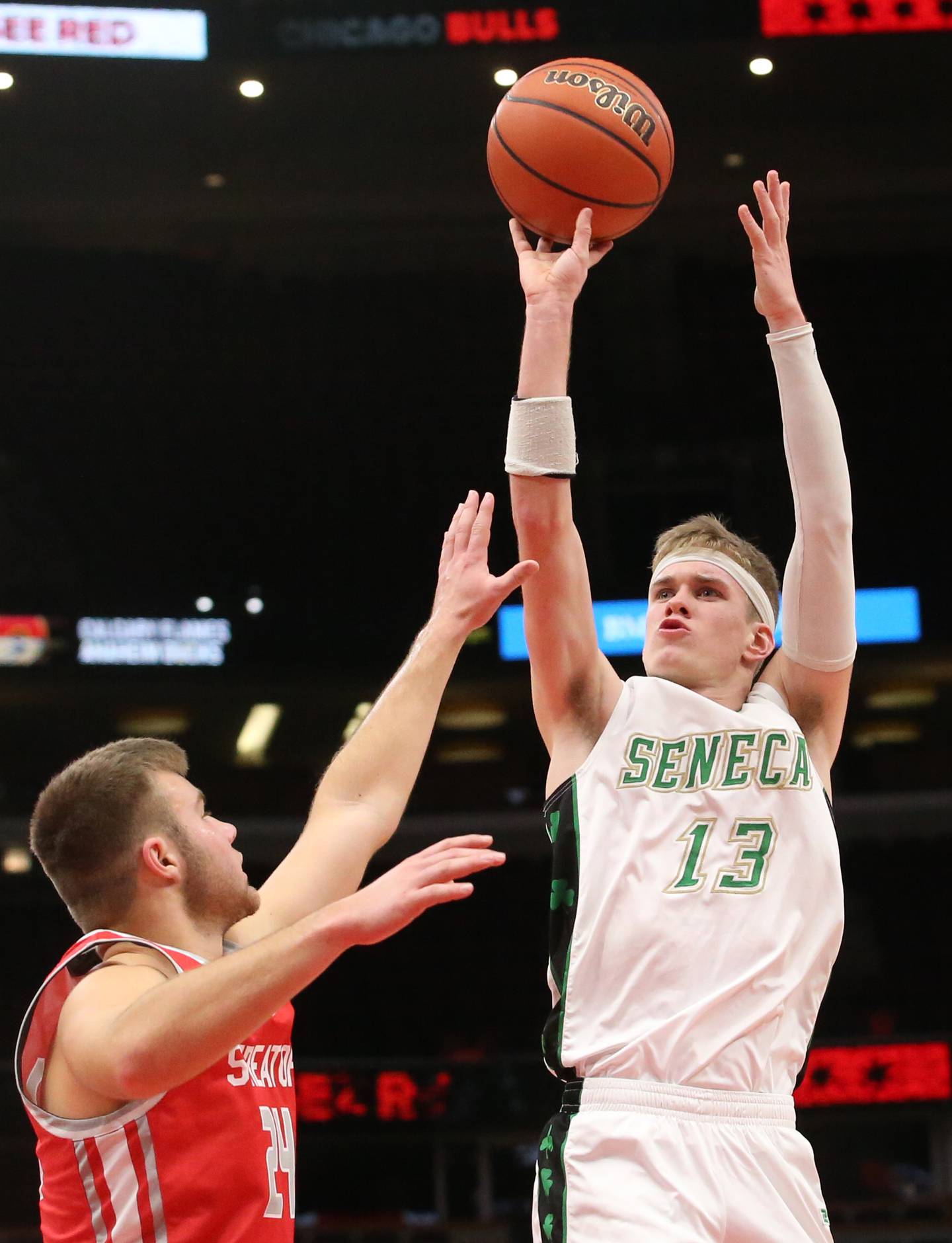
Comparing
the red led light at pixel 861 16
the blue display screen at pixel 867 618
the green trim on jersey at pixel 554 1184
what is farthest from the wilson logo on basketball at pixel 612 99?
the blue display screen at pixel 867 618

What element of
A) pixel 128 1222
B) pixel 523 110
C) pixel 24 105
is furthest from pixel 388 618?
pixel 128 1222

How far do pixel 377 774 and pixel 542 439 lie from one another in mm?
812

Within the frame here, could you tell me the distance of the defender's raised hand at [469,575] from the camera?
311 cm

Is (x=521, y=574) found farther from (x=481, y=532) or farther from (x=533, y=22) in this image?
(x=533, y=22)

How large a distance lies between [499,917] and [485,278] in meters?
6.15

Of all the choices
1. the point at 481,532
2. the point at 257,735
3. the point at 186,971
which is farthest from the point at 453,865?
the point at 257,735

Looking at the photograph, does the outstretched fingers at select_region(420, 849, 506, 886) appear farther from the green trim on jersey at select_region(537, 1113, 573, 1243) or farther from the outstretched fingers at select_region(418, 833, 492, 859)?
the green trim on jersey at select_region(537, 1113, 573, 1243)

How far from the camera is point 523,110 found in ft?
11.8

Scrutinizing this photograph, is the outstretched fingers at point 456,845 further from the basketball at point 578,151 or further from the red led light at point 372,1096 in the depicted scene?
the red led light at point 372,1096


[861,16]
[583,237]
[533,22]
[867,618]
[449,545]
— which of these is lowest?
[449,545]

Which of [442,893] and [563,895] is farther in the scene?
[563,895]

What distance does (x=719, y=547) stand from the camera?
10.6ft

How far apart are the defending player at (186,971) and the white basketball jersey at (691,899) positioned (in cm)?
46

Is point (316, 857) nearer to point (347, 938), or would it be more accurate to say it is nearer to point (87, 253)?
point (347, 938)
